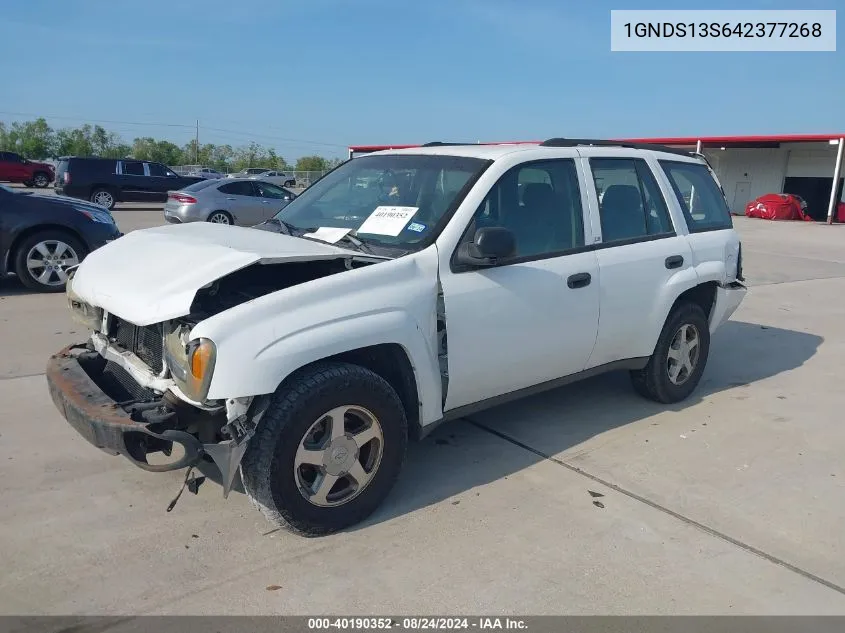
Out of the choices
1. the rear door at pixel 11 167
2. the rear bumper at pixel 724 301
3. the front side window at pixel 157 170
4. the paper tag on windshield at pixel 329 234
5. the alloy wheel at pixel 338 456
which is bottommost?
the alloy wheel at pixel 338 456

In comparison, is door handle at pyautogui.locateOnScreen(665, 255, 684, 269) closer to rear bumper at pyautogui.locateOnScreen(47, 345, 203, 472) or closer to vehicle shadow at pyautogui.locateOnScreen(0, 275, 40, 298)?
rear bumper at pyautogui.locateOnScreen(47, 345, 203, 472)

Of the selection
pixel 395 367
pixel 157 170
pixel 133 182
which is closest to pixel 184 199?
pixel 133 182

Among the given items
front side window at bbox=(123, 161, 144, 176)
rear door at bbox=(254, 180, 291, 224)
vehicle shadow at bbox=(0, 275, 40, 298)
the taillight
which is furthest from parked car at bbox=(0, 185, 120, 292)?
front side window at bbox=(123, 161, 144, 176)

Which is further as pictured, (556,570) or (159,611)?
(556,570)

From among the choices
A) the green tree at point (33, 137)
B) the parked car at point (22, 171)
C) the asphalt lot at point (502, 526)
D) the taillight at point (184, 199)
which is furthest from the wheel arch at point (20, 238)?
the green tree at point (33, 137)

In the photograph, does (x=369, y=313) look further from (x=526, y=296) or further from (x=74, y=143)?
(x=74, y=143)

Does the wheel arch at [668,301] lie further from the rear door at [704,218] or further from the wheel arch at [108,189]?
the wheel arch at [108,189]

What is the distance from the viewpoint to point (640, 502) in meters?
3.82

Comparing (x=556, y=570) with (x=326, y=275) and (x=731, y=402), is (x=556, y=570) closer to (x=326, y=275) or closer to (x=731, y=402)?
(x=326, y=275)

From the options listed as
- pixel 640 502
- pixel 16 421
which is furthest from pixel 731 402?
pixel 16 421

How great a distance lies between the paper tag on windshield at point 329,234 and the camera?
399 centimetres

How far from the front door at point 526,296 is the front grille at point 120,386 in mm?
1543

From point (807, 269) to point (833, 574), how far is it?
12.1 metres

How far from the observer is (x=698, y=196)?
18.3ft
